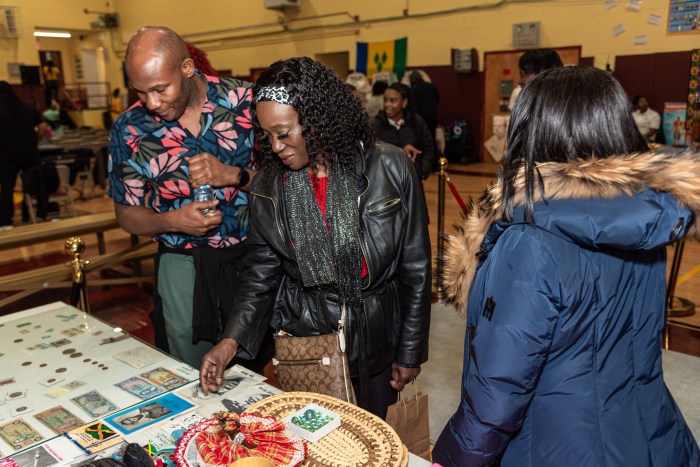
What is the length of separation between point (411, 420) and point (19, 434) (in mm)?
1056

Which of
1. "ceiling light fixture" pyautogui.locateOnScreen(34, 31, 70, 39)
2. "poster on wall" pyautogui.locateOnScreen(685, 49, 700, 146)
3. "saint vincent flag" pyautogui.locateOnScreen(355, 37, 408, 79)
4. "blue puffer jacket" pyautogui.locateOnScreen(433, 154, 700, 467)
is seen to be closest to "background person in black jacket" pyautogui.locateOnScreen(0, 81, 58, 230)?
"saint vincent flag" pyautogui.locateOnScreen(355, 37, 408, 79)

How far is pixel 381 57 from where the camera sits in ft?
39.0

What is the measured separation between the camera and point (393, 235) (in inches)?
68.1

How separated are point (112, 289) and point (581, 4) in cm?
811

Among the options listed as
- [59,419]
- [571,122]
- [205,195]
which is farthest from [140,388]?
[571,122]

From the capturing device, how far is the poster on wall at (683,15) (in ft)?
26.0

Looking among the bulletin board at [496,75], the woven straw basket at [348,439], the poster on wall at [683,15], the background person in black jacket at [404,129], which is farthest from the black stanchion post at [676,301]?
the bulletin board at [496,75]

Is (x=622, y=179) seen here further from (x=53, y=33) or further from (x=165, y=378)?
(x=53, y=33)

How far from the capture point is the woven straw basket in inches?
47.8

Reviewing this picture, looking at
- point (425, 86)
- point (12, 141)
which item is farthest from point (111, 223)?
point (425, 86)

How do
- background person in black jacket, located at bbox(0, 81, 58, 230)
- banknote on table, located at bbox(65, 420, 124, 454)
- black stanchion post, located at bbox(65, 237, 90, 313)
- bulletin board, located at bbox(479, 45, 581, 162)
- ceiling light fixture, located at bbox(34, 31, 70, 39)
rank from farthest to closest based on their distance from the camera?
ceiling light fixture, located at bbox(34, 31, 70, 39)
bulletin board, located at bbox(479, 45, 581, 162)
background person in black jacket, located at bbox(0, 81, 58, 230)
black stanchion post, located at bbox(65, 237, 90, 313)
banknote on table, located at bbox(65, 420, 124, 454)

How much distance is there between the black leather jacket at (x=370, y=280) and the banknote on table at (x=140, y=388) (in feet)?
0.88

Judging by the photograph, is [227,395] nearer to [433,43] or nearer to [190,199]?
[190,199]

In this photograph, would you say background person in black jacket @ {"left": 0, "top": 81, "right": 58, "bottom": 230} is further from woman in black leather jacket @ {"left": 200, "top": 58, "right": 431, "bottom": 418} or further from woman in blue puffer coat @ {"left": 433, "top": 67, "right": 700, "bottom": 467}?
woman in blue puffer coat @ {"left": 433, "top": 67, "right": 700, "bottom": 467}
